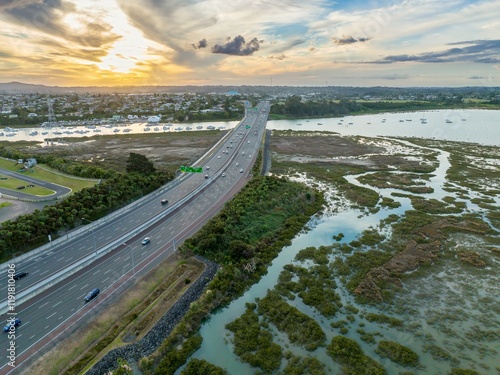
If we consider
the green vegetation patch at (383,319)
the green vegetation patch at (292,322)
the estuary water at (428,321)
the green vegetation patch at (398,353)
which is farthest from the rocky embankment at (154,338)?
the green vegetation patch at (398,353)

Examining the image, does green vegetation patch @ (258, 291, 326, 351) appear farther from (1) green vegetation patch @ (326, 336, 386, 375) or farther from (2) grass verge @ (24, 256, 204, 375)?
(2) grass verge @ (24, 256, 204, 375)

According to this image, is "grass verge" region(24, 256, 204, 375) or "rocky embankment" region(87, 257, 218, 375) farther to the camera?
"rocky embankment" region(87, 257, 218, 375)

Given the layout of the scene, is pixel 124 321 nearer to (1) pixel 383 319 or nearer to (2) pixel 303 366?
(2) pixel 303 366

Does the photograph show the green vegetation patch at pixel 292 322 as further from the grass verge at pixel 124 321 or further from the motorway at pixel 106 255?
the motorway at pixel 106 255

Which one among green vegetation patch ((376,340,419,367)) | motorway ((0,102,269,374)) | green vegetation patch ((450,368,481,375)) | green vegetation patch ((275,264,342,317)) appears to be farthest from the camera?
green vegetation patch ((275,264,342,317))

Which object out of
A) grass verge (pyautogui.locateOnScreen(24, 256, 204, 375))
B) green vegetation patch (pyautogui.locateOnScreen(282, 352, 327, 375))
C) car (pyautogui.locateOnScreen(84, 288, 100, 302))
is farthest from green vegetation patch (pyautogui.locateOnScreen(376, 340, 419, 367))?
car (pyautogui.locateOnScreen(84, 288, 100, 302))

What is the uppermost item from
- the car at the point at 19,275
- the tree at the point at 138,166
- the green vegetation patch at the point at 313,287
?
the tree at the point at 138,166

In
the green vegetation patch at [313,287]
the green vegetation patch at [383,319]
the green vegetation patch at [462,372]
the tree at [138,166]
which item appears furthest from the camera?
the tree at [138,166]

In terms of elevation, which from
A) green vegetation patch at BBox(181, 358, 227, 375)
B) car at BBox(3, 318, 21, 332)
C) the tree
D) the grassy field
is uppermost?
the tree
